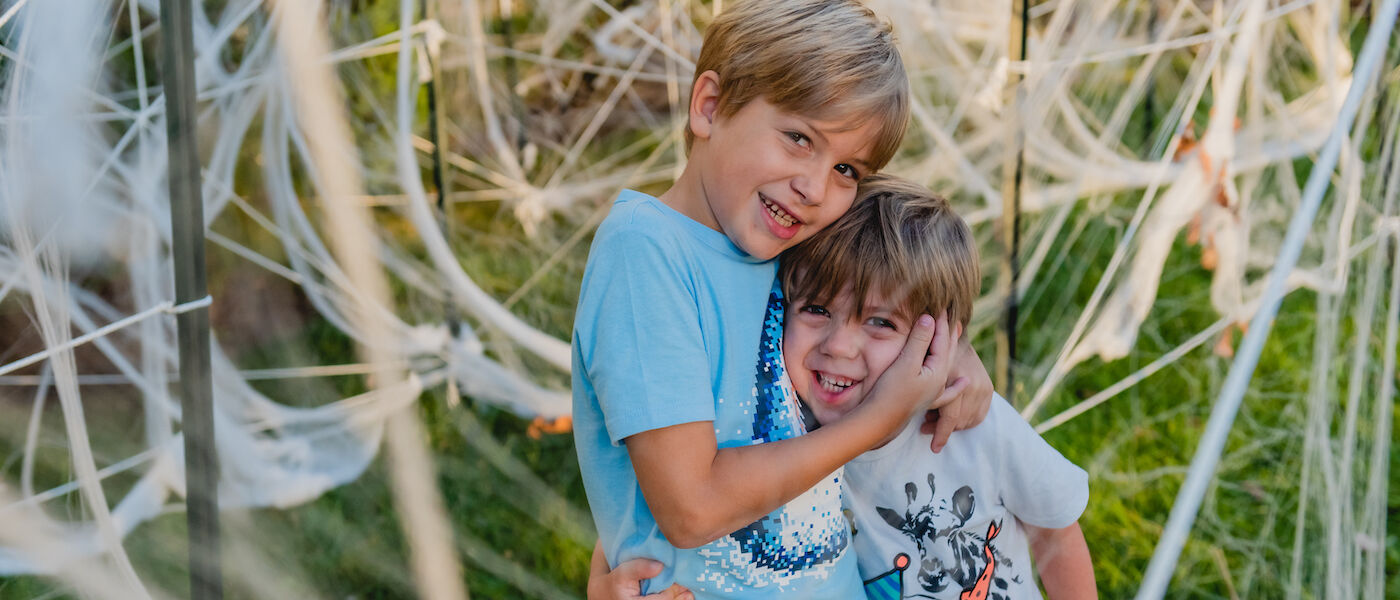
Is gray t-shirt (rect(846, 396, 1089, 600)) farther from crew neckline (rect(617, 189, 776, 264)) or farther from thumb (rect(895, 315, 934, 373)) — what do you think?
crew neckline (rect(617, 189, 776, 264))

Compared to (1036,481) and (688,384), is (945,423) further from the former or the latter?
(688,384)

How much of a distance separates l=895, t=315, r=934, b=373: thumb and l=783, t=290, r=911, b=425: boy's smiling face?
14 millimetres

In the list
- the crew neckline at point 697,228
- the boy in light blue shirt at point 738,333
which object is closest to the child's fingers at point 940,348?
the boy in light blue shirt at point 738,333

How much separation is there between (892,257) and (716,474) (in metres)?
0.31

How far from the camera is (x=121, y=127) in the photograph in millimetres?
1482

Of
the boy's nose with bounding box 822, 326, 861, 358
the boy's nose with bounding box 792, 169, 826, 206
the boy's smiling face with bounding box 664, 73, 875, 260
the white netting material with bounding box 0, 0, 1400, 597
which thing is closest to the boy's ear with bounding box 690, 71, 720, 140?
the boy's smiling face with bounding box 664, 73, 875, 260

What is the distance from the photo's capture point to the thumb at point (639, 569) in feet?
3.29

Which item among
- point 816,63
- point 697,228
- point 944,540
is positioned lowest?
point 944,540

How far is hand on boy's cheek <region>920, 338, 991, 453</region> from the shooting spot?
1.11m

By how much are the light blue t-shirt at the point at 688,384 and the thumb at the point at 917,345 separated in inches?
4.5

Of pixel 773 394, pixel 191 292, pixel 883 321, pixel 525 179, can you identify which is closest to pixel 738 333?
pixel 773 394

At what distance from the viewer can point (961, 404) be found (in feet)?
3.67

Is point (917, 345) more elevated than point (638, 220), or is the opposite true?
point (638, 220)

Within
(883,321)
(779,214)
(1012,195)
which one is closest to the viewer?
(779,214)
